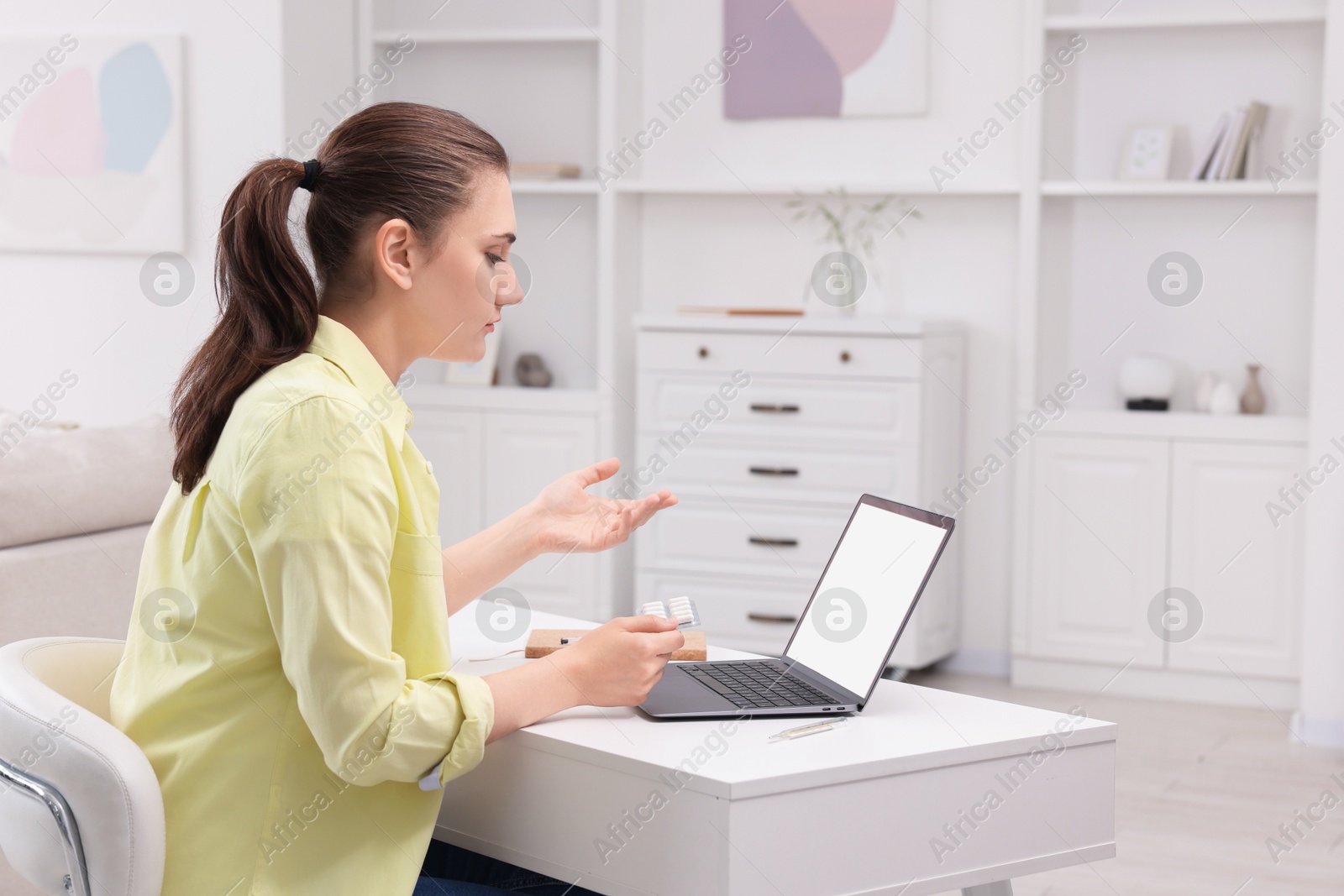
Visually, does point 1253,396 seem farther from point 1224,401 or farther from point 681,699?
point 681,699

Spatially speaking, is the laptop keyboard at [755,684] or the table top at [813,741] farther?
the laptop keyboard at [755,684]

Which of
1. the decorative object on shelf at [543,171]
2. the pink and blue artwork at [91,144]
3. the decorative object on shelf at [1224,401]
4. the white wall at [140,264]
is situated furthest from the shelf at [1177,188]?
the pink and blue artwork at [91,144]

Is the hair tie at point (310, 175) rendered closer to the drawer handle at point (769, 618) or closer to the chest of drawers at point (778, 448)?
the chest of drawers at point (778, 448)

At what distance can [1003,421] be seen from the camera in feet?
14.1

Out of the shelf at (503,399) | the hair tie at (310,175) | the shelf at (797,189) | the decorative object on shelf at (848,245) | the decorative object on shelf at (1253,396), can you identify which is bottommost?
the shelf at (503,399)

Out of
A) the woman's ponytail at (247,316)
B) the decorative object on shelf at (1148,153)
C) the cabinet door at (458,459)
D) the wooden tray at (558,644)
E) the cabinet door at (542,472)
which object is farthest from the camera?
the cabinet door at (458,459)

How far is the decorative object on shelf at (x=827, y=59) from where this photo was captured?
169 inches

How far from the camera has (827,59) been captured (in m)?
4.39

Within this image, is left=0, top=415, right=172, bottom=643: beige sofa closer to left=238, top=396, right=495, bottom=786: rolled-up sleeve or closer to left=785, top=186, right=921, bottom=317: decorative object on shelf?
left=238, top=396, right=495, bottom=786: rolled-up sleeve

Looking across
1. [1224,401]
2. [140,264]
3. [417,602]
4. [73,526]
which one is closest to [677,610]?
[417,602]

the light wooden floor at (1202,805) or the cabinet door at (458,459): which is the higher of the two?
the cabinet door at (458,459)

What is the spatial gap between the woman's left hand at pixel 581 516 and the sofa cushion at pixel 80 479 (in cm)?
109

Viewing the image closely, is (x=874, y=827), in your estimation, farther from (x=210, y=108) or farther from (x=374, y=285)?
(x=210, y=108)

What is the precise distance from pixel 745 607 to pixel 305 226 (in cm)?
285
